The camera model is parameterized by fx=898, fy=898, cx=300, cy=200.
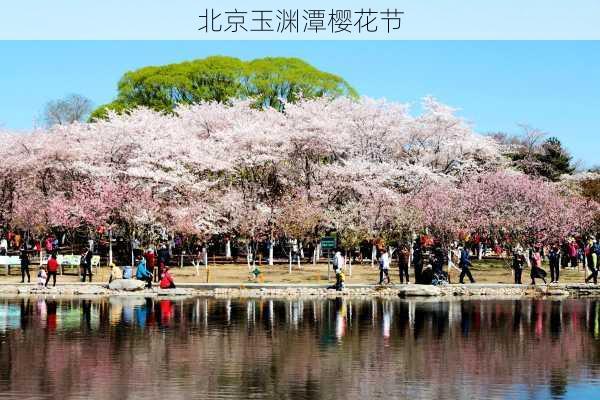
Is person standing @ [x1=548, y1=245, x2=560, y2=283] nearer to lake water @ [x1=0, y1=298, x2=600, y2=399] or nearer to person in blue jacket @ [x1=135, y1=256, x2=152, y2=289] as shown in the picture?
lake water @ [x1=0, y1=298, x2=600, y2=399]

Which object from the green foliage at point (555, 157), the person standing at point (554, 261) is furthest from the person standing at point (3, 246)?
the green foliage at point (555, 157)

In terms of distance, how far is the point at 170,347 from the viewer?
19.6 meters

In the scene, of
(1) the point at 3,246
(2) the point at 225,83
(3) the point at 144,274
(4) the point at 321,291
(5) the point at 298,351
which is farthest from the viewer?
(2) the point at 225,83

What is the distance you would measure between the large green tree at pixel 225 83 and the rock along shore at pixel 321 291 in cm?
3449

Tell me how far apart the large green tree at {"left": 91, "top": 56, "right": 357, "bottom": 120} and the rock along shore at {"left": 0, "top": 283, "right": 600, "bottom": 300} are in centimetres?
3449

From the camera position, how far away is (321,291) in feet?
109

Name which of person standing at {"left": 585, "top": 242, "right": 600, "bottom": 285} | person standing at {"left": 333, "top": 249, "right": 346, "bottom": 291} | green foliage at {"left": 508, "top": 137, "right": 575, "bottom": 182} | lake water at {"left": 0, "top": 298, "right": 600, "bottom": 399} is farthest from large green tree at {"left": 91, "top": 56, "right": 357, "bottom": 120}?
lake water at {"left": 0, "top": 298, "right": 600, "bottom": 399}

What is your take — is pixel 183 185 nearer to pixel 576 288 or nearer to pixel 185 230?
pixel 185 230

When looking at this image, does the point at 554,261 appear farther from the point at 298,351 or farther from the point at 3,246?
the point at 3,246

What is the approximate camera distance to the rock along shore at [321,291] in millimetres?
32750

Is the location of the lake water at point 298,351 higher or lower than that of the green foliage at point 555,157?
lower

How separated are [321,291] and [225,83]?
38.3 metres

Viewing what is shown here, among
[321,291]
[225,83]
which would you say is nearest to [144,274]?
[321,291]

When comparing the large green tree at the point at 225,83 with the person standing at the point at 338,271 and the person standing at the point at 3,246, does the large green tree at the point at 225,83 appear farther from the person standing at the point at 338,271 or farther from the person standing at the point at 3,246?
the person standing at the point at 338,271
